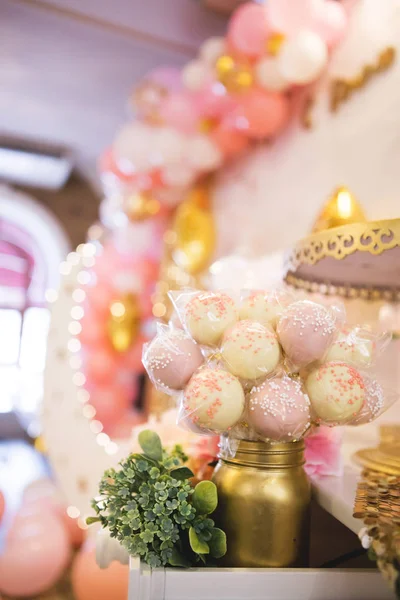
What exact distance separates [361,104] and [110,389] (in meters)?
1.96

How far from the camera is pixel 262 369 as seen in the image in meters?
0.70

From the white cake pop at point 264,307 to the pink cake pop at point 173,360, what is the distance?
0.30 feet

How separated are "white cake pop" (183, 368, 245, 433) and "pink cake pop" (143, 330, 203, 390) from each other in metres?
0.03

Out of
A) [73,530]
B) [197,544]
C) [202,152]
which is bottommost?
[73,530]

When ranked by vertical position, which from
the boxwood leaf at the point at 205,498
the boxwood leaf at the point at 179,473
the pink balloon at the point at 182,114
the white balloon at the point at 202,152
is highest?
the pink balloon at the point at 182,114

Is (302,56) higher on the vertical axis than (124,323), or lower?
higher

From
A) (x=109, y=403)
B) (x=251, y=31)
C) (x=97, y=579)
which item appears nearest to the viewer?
(x=97, y=579)

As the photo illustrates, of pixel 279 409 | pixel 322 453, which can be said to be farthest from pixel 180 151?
pixel 279 409

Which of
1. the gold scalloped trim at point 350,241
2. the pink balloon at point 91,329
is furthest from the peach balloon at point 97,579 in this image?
the pink balloon at point 91,329

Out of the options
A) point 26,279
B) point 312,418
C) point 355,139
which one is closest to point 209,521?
point 312,418

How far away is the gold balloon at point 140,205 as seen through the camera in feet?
9.51

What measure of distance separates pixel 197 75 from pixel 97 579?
1904mm

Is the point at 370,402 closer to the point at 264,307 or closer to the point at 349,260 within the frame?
the point at 264,307

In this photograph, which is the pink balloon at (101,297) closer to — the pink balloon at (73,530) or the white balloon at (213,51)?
the pink balloon at (73,530)
